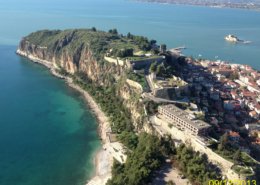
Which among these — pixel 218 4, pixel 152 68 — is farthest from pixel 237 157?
pixel 218 4

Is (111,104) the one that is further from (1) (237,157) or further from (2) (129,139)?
(1) (237,157)

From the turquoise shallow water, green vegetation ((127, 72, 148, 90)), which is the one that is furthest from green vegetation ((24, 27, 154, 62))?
the turquoise shallow water

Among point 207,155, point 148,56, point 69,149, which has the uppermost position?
point 148,56

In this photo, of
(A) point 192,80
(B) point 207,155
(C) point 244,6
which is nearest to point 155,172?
(B) point 207,155

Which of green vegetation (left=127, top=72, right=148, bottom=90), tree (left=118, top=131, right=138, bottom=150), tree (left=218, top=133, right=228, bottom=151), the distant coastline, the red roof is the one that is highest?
the distant coastline

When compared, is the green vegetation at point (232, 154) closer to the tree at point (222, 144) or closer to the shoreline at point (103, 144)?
the tree at point (222, 144)

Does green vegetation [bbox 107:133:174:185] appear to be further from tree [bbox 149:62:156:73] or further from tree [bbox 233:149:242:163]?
tree [bbox 149:62:156:73]

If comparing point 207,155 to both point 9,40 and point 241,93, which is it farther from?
point 9,40

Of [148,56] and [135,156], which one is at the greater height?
[148,56]
